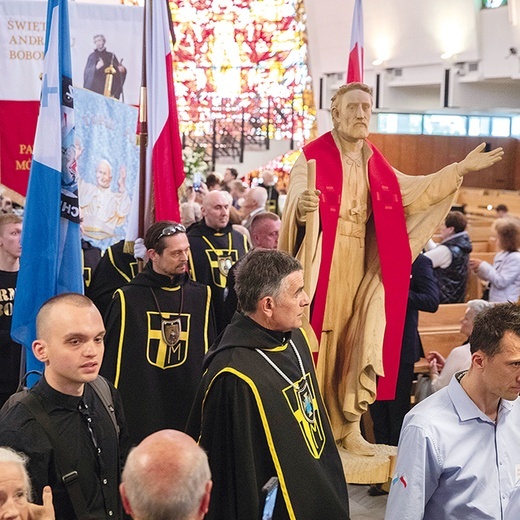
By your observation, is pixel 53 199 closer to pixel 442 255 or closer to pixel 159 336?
pixel 159 336

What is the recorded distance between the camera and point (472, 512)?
2.84m

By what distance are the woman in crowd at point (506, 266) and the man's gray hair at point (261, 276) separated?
4.28 meters

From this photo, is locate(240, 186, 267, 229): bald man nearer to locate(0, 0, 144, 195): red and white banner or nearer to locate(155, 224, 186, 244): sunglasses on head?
locate(0, 0, 144, 195): red and white banner

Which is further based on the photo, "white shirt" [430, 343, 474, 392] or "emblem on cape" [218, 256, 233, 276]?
"emblem on cape" [218, 256, 233, 276]

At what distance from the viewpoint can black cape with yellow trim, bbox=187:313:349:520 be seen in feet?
10.8

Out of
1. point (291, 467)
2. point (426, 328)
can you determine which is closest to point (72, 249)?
point (291, 467)

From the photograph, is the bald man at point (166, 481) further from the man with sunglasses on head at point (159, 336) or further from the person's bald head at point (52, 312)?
the man with sunglasses on head at point (159, 336)

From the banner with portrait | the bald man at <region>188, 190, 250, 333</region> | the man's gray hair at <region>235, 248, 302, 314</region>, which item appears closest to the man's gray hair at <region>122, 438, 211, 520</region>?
the man's gray hair at <region>235, 248, 302, 314</region>

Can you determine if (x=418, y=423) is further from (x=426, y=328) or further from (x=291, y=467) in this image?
(x=426, y=328)

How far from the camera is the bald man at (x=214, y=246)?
20.4ft

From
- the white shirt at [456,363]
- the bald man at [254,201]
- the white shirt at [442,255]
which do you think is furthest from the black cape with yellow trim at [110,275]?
the bald man at [254,201]

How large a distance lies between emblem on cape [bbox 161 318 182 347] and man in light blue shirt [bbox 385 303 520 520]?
7.20ft

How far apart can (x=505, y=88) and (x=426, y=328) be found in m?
11.6

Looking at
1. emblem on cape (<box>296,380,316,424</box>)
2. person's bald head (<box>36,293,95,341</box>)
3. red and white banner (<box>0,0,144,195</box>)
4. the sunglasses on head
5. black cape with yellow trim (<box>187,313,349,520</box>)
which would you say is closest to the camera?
person's bald head (<box>36,293,95,341</box>)
